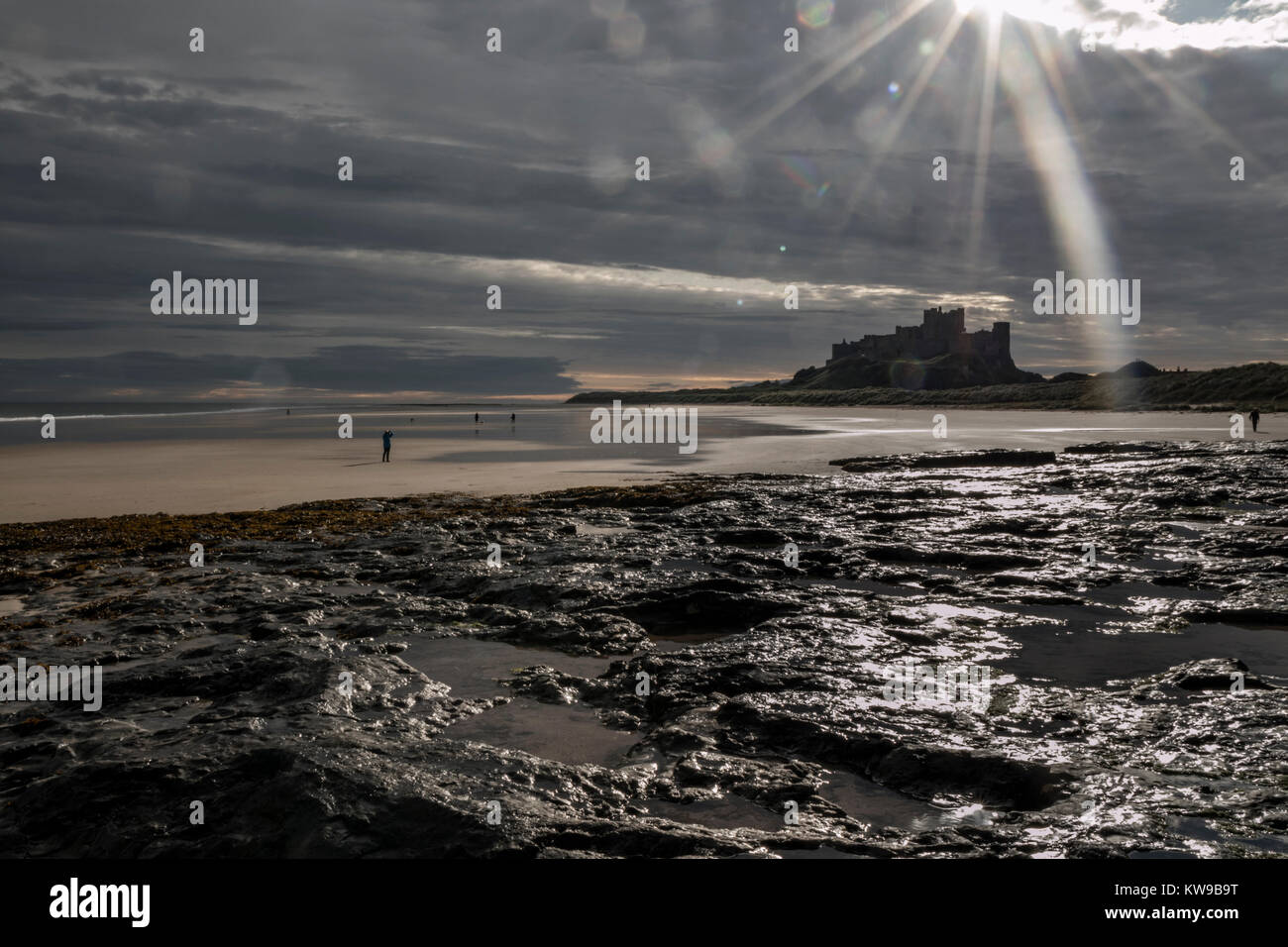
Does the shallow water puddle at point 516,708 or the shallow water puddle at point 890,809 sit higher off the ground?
the shallow water puddle at point 516,708

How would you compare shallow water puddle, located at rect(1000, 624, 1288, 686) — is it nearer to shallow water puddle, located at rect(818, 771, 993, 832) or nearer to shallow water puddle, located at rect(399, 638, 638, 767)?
shallow water puddle, located at rect(818, 771, 993, 832)

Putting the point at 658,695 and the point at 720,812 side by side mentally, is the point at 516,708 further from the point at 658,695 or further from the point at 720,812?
the point at 720,812

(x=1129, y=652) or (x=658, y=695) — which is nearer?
(x=658, y=695)

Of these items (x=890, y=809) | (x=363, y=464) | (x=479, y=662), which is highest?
(x=363, y=464)

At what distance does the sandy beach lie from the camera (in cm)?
2445

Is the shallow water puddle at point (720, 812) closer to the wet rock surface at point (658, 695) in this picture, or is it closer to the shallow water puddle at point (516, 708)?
the wet rock surface at point (658, 695)

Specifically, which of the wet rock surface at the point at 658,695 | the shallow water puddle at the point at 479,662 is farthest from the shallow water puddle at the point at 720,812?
the shallow water puddle at the point at 479,662

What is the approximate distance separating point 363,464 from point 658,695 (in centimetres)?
3036

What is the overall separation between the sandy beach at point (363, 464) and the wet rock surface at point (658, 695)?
29.9ft

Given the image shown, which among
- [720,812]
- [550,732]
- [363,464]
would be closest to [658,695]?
[550,732]

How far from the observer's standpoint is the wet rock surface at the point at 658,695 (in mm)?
4977

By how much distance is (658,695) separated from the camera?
7547 millimetres
